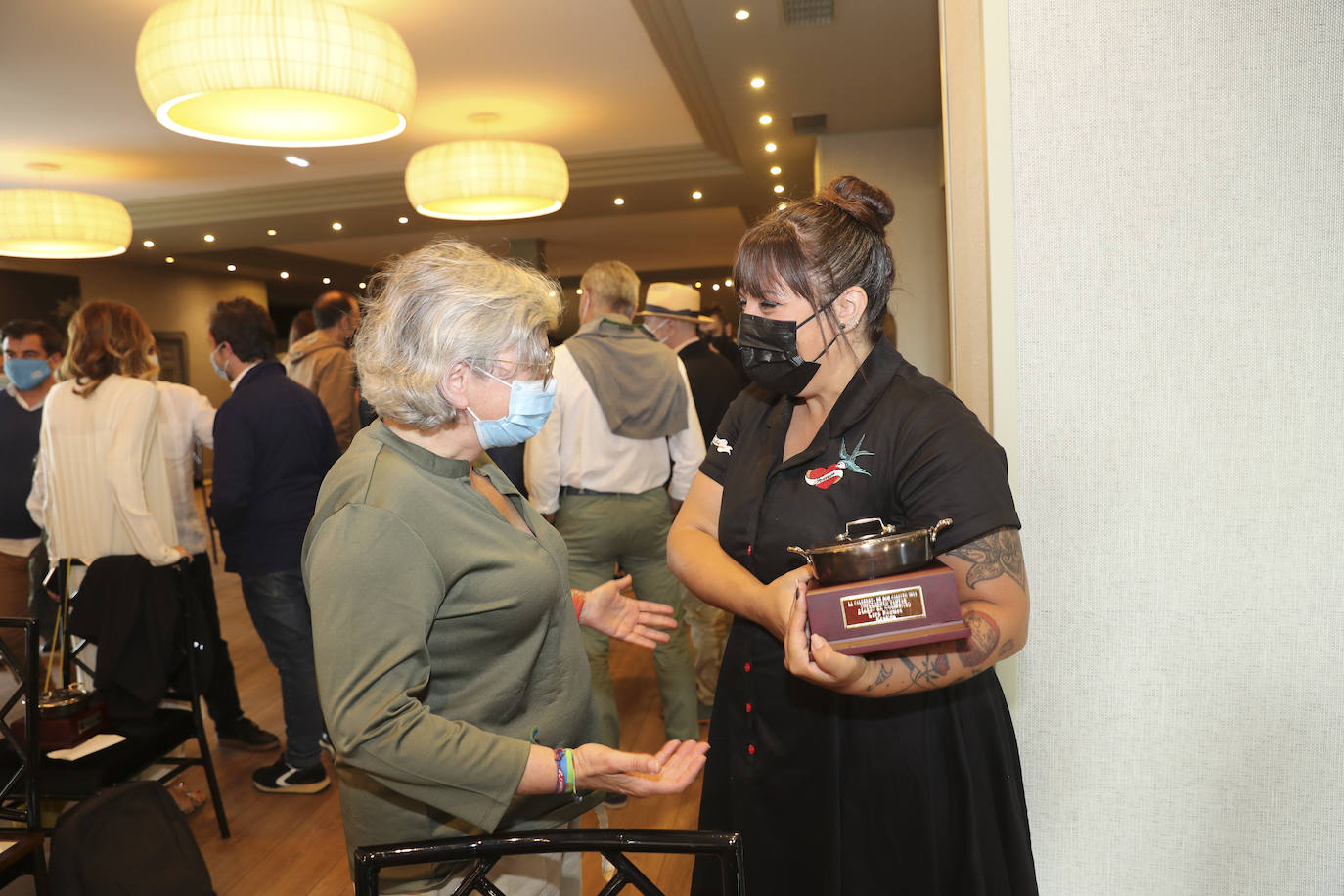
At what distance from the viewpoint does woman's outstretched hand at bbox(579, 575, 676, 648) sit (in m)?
1.64

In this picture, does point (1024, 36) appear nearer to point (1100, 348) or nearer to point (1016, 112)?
point (1016, 112)

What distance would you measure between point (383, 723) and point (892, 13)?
4.45 m

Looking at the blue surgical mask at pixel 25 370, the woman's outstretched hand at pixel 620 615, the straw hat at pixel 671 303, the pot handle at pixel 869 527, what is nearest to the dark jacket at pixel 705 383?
the straw hat at pixel 671 303

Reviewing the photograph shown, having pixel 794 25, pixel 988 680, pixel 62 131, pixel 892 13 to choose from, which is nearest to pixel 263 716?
pixel 988 680

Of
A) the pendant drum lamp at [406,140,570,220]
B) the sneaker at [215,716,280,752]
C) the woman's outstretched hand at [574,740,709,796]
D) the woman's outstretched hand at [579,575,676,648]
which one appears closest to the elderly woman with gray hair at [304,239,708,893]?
the woman's outstretched hand at [574,740,709,796]

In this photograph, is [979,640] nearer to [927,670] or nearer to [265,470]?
[927,670]

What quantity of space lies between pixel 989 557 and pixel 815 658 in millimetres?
289

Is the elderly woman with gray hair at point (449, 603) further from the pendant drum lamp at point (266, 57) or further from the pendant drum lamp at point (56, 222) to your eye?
the pendant drum lamp at point (56, 222)

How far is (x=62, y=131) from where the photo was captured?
6.59m

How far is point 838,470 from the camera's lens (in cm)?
135

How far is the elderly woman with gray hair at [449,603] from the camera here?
1133 mm

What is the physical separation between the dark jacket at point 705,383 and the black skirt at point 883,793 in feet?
8.95

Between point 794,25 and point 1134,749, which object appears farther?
point 794,25

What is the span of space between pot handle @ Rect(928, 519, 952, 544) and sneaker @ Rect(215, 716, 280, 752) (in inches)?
130
